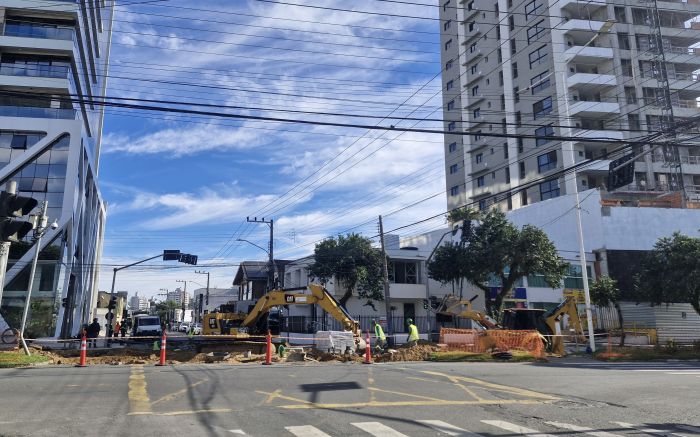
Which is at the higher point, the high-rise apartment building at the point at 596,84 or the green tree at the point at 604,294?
the high-rise apartment building at the point at 596,84

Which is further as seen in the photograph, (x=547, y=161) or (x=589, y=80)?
(x=547, y=161)

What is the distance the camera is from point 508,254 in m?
33.7

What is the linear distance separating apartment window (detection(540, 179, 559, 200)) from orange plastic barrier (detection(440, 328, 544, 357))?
3830 centimetres

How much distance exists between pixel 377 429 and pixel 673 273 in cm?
2497

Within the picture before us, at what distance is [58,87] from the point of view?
1689 inches

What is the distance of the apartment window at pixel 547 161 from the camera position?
2269 inches

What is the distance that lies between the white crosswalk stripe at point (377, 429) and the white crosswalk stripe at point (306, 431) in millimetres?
644

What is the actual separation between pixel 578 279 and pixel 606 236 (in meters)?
5.03

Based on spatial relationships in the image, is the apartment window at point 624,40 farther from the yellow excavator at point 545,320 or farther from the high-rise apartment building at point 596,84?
the yellow excavator at point 545,320

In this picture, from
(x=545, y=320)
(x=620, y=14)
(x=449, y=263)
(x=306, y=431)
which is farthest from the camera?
(x=620, y=14)

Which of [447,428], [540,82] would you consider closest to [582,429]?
[447,428]

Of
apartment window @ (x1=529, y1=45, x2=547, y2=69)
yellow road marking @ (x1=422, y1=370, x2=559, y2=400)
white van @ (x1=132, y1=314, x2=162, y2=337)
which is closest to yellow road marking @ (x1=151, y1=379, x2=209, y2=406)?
yellow road marking @ (x1=422, y1=370, x2=559, y2=400)

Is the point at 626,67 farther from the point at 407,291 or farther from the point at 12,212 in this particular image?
the point at 12,212

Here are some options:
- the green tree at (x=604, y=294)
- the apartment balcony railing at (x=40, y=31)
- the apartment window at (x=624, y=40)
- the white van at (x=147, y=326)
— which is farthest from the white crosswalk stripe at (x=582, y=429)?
the apartment window at (x=624, y=40)
